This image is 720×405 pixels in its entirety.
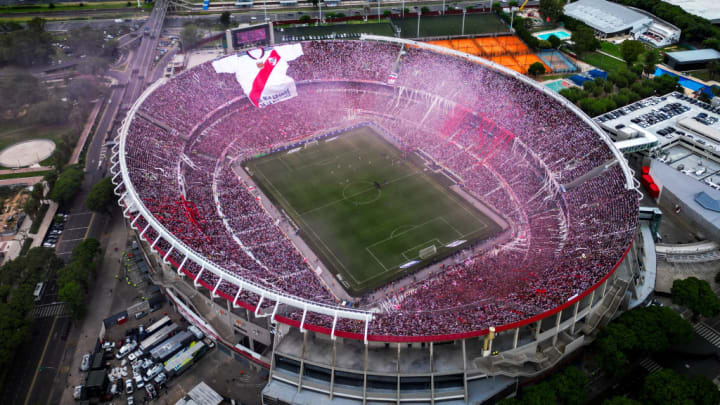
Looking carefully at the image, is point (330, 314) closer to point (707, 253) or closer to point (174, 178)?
point (174, 178)

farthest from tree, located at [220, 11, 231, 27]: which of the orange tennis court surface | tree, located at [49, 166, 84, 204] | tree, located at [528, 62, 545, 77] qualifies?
tree, located at [528, 62, 545, 77]

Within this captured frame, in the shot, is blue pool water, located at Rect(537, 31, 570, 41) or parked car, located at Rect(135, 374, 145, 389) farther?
blue pool water, located at Rect(537, 31, 570, 41)

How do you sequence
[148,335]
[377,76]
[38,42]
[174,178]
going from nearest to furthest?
[148,335] < [174,178] < [377,76] < [38,42]

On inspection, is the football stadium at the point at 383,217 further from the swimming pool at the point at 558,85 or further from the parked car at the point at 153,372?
the swimming pool at the point at 558,85

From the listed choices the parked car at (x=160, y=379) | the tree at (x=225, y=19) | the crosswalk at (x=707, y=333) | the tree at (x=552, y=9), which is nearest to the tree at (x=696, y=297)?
the crosswalk at (x=707, y=333)

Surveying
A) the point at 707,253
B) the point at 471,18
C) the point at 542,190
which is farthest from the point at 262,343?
the point at 471,18

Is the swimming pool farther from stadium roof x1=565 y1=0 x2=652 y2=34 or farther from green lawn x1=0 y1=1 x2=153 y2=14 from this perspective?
green lawn x1=0 y1=1 x2=153 y2=14
